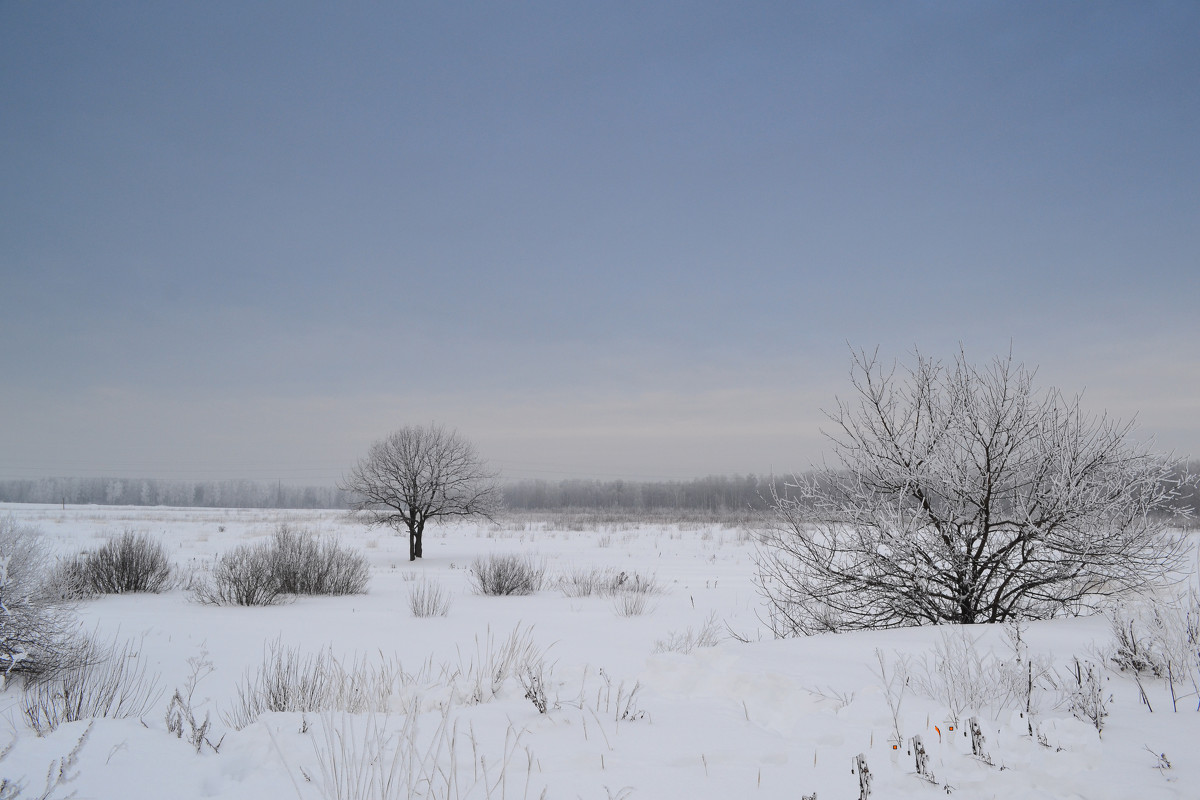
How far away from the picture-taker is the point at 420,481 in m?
23.6

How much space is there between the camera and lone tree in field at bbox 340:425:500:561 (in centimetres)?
2325

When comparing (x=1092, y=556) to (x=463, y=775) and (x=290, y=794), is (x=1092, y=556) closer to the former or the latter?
(x=463, y=775)

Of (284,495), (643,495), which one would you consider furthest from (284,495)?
(643,495)

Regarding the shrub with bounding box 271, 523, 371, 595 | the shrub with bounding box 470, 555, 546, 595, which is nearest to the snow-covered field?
the shrub with bounding box 271, 523, 371, 595

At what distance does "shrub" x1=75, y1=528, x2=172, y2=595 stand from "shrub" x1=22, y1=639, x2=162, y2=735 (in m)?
5.96

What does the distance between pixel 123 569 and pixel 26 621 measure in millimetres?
7618

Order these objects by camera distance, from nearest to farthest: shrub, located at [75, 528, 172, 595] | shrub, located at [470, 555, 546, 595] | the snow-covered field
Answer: the snow-covered field, shrub, located at [75, 528, 172, 595], shrub, located at [470, 555, 546, 595]

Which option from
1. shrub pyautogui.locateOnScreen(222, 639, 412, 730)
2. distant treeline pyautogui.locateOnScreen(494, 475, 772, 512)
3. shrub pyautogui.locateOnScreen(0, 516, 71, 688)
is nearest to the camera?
shrub pyautogui.locateOnScreen(222, 639, 412, 730)

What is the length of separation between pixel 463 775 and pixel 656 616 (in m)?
7.67

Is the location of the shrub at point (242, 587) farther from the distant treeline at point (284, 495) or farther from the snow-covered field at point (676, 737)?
the distant treeline at point (284, 495)

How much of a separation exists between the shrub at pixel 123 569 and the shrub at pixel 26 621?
6.62m

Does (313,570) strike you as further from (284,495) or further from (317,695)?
(284,495)

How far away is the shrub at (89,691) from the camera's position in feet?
13.2

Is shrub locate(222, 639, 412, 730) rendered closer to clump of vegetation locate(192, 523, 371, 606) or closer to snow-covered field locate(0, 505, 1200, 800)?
snow-covered field locate(0, 505, 1200, 800)
